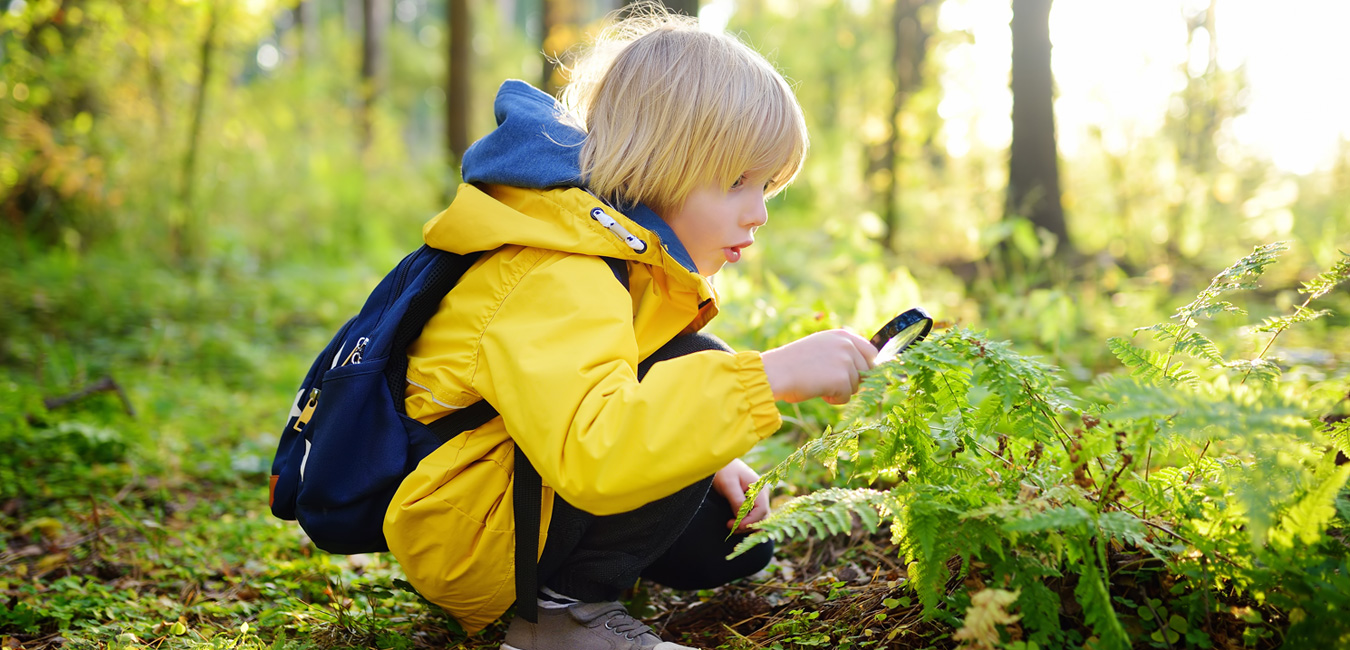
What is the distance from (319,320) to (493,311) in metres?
5.58

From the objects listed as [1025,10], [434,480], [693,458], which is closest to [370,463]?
[434,480]

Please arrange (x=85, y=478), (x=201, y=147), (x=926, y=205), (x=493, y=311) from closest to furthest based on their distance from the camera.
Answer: (x=493, y=311), (x=85, y=478), (x=201, y=147), (x=926, y=205)

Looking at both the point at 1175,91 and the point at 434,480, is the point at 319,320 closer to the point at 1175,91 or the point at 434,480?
the point at 434,480

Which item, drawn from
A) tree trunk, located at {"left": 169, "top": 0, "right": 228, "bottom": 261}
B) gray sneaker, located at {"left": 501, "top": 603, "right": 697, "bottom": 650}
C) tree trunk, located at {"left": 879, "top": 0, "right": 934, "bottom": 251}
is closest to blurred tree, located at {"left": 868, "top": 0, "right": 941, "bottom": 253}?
tree trunk, located at {"left": 879, "top": 0, "right": 934, "bottom": 251}

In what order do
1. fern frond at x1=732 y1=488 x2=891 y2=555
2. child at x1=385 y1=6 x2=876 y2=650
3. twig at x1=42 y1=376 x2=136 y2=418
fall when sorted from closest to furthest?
fern frond at x1=732 y1=488 x2=891 y2=555 < child at x1=385 y1=6 x2=876 y2=650 < twig at x1=42 y1=376 x2=136 y2=418

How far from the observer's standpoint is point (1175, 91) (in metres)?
7.11

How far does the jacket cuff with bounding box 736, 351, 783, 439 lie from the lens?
1436 mm

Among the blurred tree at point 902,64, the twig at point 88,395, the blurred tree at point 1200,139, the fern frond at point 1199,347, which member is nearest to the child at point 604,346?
the fern frond at point 1199,347

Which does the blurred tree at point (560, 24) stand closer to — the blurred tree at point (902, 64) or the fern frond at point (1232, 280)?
the blurred tree at point (902, 64)

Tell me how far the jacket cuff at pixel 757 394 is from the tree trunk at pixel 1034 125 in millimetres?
5320

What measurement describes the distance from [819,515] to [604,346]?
1.59 feet

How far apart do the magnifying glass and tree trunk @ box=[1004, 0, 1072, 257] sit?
5035 mm

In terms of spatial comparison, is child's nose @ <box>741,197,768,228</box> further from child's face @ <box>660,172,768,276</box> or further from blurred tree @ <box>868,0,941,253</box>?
blurred tree @ <box>868,0,941,253</box>

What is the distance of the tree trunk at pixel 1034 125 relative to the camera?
6.21 m
